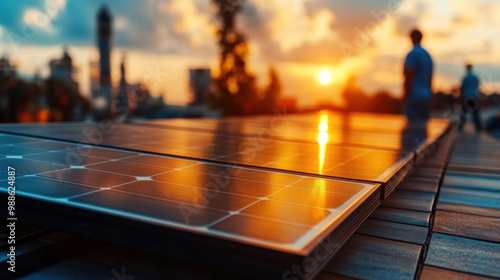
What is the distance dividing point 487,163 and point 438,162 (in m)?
1.01

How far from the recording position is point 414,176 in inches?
184

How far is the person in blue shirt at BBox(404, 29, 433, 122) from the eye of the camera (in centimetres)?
930

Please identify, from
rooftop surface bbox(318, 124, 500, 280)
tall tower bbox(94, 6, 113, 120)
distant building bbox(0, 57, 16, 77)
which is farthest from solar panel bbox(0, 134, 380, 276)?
tall tower bbox(94, 6, 113, 120)

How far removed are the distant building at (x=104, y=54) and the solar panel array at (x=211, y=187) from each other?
169m

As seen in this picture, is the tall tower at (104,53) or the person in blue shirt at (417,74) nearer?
the person in blue shirt at (417,74)

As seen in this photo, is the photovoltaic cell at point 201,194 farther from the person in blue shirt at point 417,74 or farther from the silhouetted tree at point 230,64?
the silhouetted tree at point 230,64

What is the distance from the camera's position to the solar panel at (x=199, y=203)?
1.67 m

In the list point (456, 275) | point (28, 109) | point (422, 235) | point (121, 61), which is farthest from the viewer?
point (121, 61)

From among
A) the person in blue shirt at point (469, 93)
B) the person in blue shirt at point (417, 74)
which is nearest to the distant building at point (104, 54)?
the person in blue shirt at point (469, 93)

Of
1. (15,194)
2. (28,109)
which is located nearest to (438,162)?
(15,194)

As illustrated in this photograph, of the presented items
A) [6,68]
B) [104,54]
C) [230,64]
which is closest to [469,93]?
[230,64]

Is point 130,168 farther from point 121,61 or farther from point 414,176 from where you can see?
point 121,61

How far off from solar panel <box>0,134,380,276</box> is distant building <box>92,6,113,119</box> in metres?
170

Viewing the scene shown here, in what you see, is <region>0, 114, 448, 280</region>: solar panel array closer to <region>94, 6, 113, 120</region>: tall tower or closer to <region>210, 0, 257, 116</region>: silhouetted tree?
<region>210, 0, 257, 116</region>: silhouetted tree
